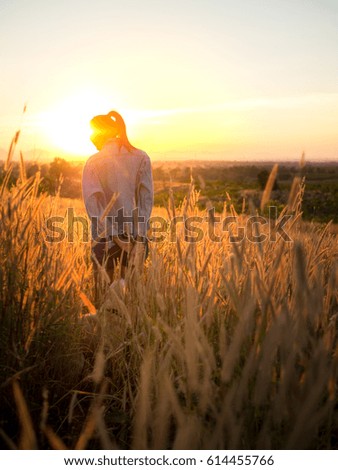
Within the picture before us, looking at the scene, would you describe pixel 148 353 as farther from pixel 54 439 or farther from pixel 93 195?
pixel 93 195

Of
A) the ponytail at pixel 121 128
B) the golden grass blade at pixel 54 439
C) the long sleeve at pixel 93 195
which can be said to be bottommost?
the golden grass blade at pixel 54 439

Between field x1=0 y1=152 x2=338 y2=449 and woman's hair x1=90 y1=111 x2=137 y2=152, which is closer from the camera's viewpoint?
field x1=0 y1=152 x2=338 y2=449

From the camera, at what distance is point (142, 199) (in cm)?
303

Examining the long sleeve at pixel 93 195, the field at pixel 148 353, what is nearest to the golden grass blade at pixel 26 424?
the field at pixel 148 353

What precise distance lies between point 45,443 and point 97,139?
2304 millimetres

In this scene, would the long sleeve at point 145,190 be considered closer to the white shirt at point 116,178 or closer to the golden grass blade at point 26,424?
the white shirt at point 116,178

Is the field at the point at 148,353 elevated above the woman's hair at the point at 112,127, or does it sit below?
below

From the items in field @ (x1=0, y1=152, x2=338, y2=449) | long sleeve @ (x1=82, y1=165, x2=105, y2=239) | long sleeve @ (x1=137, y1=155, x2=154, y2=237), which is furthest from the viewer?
long sleeve @ (x1=137, y1=155, x2=154, y2=237)

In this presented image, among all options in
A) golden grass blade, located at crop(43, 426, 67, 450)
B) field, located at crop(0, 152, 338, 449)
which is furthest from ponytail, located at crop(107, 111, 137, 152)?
golden grass blade, located at crop(43, 426, 67, 450)

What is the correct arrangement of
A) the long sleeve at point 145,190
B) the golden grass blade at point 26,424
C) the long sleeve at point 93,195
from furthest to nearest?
the long sleeve at point 145,190 → the long sleeve at point 93,195 → the golden grass blade at point 26,424

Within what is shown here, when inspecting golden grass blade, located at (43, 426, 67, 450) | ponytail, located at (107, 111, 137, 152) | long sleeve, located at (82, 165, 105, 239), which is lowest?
golden grass blade, located at (43, 426, 67, 450)

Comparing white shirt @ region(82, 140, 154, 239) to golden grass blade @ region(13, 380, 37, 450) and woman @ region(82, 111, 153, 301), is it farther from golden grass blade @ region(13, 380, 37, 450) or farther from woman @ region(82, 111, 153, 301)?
golden grass blade @ region(13, 380, 37, 450)

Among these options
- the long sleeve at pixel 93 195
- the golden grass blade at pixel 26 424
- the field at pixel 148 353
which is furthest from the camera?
the long sleeve at pixel 93 195

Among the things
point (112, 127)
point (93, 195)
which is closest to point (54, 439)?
point (93, 195)
